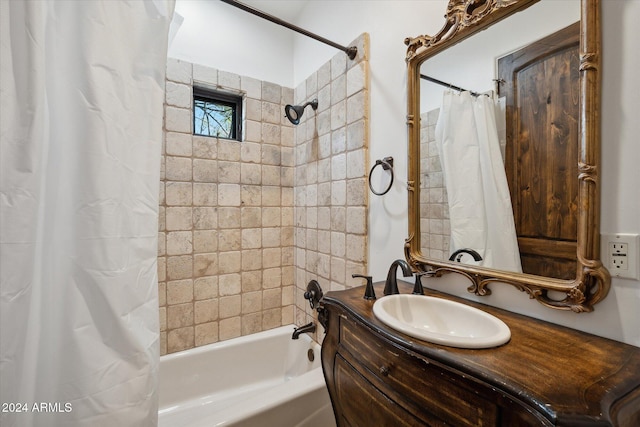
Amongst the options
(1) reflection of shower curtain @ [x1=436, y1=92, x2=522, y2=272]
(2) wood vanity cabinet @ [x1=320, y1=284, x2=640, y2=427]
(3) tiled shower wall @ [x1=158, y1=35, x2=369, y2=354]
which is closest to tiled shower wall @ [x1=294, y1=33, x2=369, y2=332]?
(3) tiled shower wall @ [x1=158, y1=35, x2=369, y2=354]

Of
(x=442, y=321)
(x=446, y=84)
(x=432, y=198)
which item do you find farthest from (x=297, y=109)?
(x=442, y=321)

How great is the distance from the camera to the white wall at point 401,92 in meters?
0.70

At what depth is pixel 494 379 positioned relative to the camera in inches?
21.5

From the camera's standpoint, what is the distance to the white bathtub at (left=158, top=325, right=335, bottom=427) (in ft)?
4.19

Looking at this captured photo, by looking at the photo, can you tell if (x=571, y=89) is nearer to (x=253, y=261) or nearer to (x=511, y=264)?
(x=511, y=264)

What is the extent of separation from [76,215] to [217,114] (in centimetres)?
150

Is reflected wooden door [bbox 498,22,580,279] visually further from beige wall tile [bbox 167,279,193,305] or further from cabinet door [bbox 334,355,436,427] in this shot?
beige wall tile [bbox 167,279,193,305]

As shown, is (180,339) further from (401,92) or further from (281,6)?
(281,6)

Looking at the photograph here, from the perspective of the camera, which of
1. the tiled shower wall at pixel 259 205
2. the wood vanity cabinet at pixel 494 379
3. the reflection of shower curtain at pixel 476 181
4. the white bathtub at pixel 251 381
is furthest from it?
the tiled shower wall at pixel 259 205

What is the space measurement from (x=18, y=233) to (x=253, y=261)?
58.2 inches

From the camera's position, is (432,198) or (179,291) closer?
(432,198)

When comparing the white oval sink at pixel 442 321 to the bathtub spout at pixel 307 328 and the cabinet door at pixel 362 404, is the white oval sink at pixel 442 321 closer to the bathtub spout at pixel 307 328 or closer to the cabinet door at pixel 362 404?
the cabinet door at pixel 362 404

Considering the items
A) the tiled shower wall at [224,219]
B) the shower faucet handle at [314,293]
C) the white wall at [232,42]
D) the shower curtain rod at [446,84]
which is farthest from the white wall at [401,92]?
the shower faucet handle at [314,293]

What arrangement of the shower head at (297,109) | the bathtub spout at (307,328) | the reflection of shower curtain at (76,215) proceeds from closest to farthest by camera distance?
the reflection of shower curtain at (76,215), the bathtub spout at (307,328), the shower head at (297,109)
